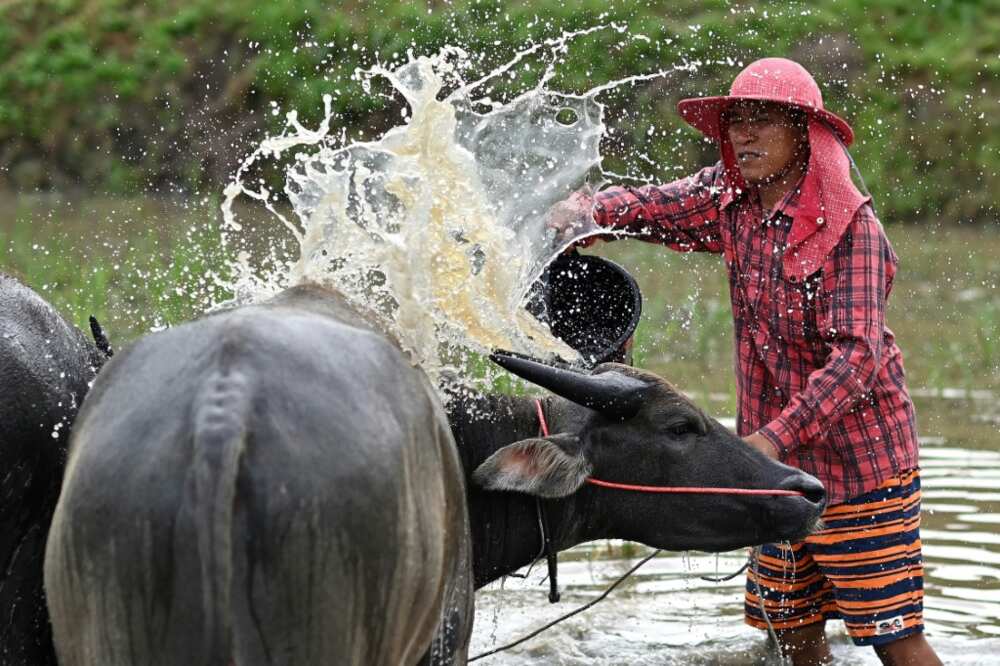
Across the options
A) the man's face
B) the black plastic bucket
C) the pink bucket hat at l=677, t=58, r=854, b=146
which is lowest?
the black plastic bucket

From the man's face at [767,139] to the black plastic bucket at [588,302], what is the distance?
1.74 feet

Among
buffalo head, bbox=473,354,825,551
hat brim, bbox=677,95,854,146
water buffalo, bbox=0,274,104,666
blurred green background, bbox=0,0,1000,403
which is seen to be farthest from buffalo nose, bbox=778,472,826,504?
blurred green background, bbox=0,0,1000,403

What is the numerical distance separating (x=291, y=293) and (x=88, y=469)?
3.19 ft

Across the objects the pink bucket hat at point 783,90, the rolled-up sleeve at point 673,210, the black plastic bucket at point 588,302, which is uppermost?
the pink bucket hat at point 783,90

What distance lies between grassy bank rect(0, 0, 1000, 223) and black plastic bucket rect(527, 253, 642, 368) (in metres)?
10.2

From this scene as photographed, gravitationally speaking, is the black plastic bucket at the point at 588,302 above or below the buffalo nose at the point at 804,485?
above

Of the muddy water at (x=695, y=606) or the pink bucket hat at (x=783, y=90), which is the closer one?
the pink bucket hat at (x=783, y=90)

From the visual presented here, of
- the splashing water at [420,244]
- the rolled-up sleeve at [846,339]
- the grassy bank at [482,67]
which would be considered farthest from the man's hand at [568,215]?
the grassy bank at [482,67]

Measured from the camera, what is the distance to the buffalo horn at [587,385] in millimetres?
4055

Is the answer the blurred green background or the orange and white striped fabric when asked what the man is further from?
the blurred green background

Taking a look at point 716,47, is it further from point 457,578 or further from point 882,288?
point 457,578

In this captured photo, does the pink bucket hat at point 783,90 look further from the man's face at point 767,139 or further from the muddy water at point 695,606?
the muddy water at point 695,606

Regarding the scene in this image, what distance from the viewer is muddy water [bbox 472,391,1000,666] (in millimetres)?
5738

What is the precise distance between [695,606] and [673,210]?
1884 mm
